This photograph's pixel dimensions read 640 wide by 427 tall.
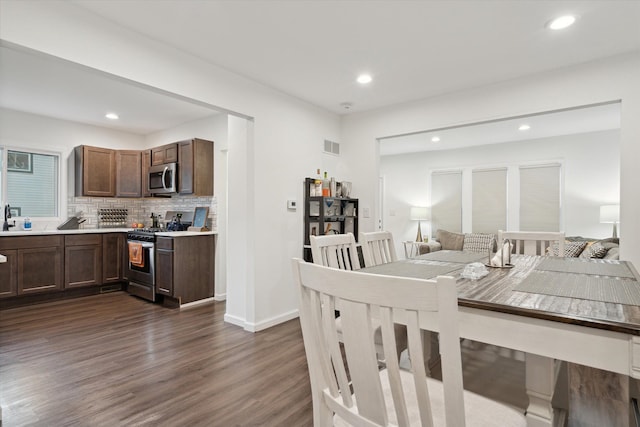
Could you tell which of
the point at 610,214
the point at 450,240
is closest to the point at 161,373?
the point at 450,240

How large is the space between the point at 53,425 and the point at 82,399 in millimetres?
251

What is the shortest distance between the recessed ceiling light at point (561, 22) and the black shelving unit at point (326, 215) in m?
2.40

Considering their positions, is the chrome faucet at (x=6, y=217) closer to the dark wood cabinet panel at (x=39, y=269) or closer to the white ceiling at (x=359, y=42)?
the dark wood cabinet panel at (x=39, y=269)

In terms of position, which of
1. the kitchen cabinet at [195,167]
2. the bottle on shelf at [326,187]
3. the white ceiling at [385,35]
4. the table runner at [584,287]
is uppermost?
the white ceiling at [385,35]

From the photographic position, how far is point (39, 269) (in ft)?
13.5

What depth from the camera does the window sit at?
176 inches

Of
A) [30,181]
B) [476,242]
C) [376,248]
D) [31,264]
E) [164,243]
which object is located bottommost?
[31,264]

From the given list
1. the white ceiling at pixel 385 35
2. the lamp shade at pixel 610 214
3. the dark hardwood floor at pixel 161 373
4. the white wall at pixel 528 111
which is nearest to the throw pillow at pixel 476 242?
the lamp shade at pixel 610 214

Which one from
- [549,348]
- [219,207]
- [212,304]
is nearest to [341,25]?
[549,348]

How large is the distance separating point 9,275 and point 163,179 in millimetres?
2035

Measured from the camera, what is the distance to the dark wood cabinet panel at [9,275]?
386 cm

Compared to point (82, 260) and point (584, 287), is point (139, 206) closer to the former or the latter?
point (82, 260)

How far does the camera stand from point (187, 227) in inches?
188

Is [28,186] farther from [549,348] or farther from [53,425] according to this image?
[549,348]
